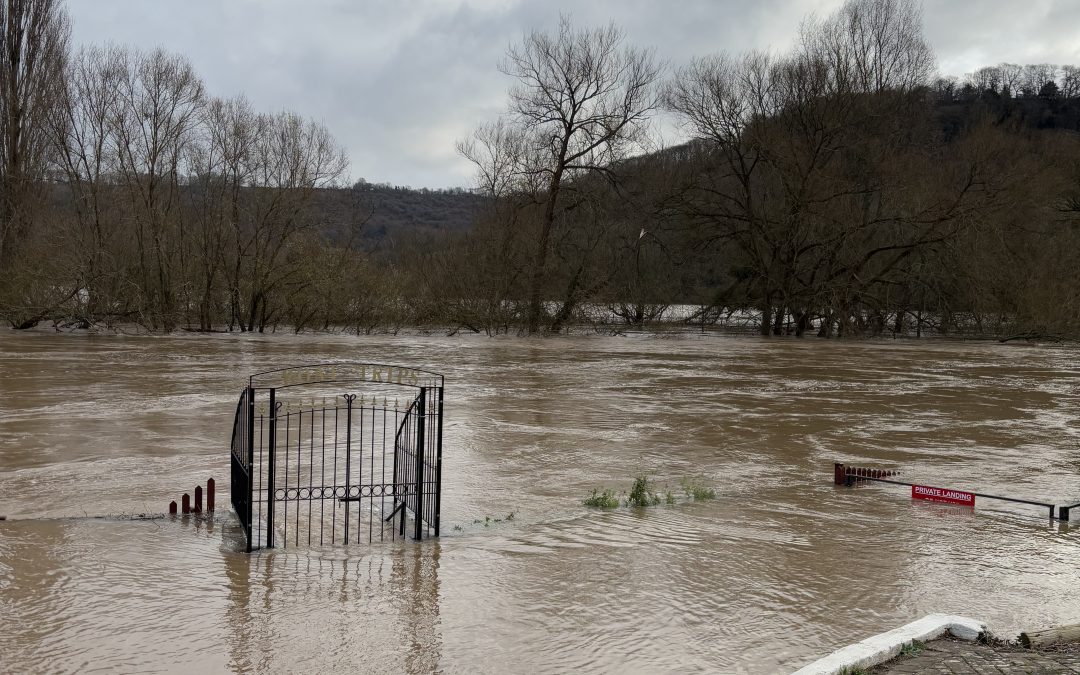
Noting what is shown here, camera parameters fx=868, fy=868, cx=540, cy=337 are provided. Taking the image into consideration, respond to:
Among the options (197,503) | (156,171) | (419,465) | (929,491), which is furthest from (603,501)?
(156,171)

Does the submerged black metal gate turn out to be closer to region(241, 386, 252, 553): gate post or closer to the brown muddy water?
region(241, 386, 252, 553): gate post

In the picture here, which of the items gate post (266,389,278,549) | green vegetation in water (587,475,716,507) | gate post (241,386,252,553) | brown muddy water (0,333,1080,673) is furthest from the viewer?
green vegetation in water (587,475,716,507)

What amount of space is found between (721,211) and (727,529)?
40.5 meters

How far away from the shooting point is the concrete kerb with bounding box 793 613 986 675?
5.35 meters

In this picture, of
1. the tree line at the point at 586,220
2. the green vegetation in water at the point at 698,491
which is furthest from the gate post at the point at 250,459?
the tree line at the point at 586,220

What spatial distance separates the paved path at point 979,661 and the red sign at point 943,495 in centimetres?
495

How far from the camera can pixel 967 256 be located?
44.1 m

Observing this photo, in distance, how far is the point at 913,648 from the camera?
5758 mm

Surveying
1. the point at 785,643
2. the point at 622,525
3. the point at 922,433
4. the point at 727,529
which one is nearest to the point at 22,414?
the point at 622,525

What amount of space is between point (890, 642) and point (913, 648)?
0.57 ft

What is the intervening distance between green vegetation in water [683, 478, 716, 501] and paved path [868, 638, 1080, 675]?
16.1 feet

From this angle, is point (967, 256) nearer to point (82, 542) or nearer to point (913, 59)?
point (913, 59)

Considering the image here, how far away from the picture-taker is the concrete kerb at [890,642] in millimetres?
5354

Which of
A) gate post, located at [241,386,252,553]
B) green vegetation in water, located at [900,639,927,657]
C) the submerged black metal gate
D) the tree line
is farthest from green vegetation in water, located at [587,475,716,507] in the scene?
the tree line
